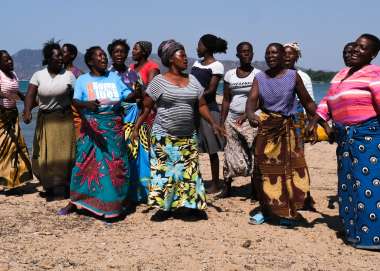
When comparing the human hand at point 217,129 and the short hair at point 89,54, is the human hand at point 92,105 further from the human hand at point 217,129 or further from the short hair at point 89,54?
the human hand at point 217,129

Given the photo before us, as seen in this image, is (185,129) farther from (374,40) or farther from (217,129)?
(374,40)

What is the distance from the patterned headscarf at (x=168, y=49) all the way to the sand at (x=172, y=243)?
1808 mm

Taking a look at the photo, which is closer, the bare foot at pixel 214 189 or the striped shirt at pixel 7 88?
the striped shirt at pixel 7 88

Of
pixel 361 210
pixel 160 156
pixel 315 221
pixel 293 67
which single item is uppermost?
pixel 293 67

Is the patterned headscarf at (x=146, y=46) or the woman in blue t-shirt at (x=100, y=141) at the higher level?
the patterned headscarf at (x=146, y=46)

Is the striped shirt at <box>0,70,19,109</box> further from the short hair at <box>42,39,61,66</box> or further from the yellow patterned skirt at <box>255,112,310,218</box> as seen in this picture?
the yellow patterned skirt at <box>255,112,310,218</box>

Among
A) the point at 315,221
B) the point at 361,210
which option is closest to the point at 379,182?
the point at 361,210

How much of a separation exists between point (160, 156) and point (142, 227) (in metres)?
0.80

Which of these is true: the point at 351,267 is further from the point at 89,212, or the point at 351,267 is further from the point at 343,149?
the point at 89,212

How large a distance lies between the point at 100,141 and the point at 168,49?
1281mm

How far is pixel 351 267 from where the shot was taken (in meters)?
4.82

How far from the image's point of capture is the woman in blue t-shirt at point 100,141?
626 centimetres

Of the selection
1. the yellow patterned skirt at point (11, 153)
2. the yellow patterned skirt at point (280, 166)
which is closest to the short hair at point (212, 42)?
the yellow patterned skirt at point (280, 166)

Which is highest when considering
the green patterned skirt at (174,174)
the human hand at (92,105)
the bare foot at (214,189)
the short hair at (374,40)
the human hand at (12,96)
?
the short hair at (374,40)
